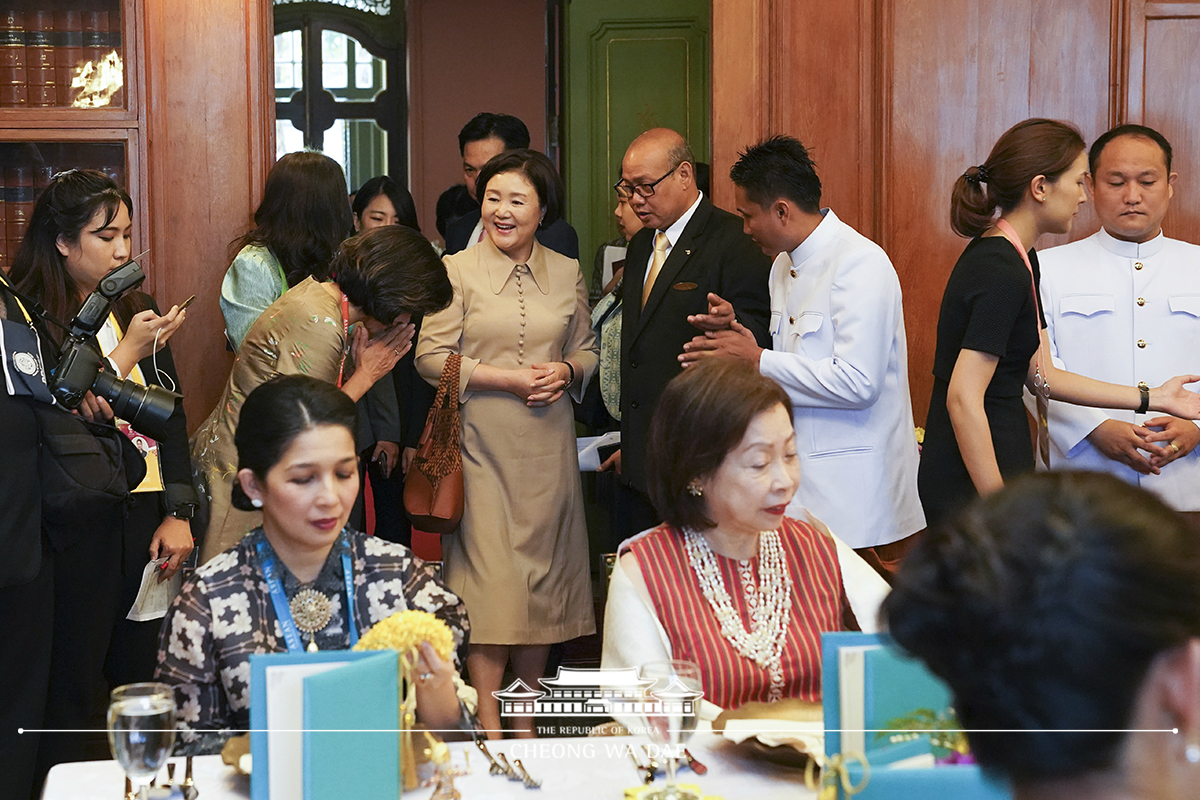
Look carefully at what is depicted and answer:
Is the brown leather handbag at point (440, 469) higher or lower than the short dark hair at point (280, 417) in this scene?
lower

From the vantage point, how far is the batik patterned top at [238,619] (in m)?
1.83

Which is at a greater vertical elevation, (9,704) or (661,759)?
(661,759)

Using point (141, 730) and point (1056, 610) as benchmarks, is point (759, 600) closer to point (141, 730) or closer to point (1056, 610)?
point (141, 730)

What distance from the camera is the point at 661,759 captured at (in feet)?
4.85

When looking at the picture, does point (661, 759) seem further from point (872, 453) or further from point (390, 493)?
point (390, 493)

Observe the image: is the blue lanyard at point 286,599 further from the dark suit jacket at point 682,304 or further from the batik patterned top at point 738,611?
the dark suit jacket at point 682,304

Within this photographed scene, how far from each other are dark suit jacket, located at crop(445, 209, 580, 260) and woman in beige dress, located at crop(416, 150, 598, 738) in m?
0.36

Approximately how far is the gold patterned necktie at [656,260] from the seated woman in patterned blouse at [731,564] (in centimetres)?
143

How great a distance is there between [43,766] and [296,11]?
18.6 ft

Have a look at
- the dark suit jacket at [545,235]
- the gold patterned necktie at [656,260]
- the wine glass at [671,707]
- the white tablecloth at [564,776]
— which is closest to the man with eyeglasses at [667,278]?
the gold patterned necktie at [656,260]

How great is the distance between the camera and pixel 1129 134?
3281mm

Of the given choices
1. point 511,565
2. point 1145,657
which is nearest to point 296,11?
point 511,565

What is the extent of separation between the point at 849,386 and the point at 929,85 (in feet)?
4.30

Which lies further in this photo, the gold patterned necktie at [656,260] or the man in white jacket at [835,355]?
the gold patterned necktie at [656,260]
